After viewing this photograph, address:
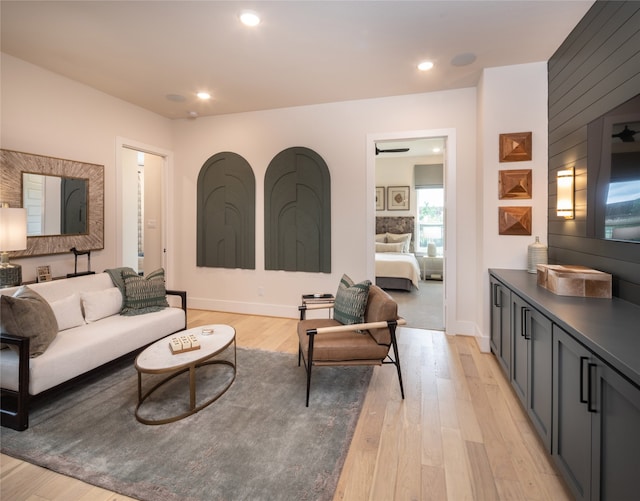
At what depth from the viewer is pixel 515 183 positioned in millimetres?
3150

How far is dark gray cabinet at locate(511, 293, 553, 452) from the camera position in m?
1.71

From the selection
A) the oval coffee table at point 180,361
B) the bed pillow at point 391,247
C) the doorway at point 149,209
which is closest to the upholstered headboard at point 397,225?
the bed pillow at point 391,247

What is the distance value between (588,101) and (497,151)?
0.95 m

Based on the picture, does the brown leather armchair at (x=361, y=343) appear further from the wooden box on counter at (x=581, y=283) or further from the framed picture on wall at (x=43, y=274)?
the framed picture on wall at (x=43, y=274)

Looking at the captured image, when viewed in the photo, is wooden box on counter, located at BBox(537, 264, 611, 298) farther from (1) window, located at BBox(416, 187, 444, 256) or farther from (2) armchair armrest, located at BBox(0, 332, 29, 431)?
(1) window, located at BBox(416, 187, 444, 256)

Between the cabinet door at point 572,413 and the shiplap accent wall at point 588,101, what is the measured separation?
0.72 metres

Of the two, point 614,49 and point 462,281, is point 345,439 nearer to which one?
point 462,281

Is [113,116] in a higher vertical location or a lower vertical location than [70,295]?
higher

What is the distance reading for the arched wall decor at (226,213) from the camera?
4.58 m

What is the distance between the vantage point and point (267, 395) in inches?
96.3

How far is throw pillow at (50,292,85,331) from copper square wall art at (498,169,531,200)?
4122mm

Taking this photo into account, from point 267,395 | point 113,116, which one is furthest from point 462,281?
point 113,116

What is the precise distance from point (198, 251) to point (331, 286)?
2138mm

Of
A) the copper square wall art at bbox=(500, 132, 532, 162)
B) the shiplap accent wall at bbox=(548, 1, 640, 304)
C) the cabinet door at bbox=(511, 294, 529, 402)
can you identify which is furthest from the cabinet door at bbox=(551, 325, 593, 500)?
the copper square wall art at bbox=(500, 132, 532, 162)
